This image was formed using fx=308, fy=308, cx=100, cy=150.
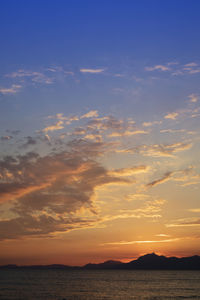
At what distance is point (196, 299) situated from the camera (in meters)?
79.1

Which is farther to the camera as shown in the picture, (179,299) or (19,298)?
(179,299)

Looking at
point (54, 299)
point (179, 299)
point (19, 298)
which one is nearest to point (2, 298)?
point (19, 298)

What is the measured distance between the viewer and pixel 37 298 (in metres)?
73.9

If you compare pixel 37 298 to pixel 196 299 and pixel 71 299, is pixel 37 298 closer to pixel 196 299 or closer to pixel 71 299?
pixel 71 299

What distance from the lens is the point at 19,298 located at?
7238 cm

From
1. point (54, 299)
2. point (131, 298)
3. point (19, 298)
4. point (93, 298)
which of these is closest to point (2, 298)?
point (19, 298)

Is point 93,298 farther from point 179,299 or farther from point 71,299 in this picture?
point 179,299

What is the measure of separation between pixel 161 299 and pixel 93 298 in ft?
56.6

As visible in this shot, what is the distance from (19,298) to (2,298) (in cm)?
412

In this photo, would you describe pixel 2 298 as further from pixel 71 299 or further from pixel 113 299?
pixel 113 299

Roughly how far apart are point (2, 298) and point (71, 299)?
52.7ft

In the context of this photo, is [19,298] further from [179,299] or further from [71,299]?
[179,299]

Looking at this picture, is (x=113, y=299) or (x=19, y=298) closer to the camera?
(x=19, y=298)

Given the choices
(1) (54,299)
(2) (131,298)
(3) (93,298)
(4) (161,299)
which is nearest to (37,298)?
(1) (54,299)
